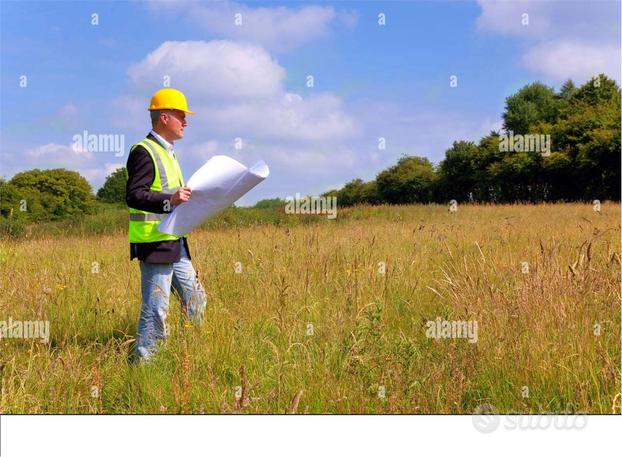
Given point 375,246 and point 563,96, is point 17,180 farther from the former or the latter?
point 375,246

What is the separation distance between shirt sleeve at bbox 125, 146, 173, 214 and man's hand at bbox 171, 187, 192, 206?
0.10 metres

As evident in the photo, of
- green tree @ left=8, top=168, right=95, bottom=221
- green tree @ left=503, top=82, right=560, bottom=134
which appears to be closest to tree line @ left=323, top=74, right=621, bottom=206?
green tree @ left=503, top=82, right=560, bottom=134

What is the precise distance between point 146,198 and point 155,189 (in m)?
0.24

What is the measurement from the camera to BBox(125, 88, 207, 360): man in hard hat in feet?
11.7

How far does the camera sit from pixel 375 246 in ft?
25.1

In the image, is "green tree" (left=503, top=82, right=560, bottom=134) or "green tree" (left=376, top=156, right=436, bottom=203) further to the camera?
"green tree" (left=376, top=156, right=436, bottom=203)

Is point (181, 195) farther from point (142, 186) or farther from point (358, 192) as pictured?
point (358, 192)

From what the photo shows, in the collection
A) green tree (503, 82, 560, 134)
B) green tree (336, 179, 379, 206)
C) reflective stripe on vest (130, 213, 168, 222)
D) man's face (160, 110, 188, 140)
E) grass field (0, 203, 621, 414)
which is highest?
green tree (503, 82, 560, 134)

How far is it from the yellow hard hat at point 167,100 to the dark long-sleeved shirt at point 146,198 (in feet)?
1.13

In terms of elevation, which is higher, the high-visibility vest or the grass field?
the high-visibility vest

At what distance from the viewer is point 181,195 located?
3.34 m

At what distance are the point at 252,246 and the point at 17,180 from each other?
2740 inches
